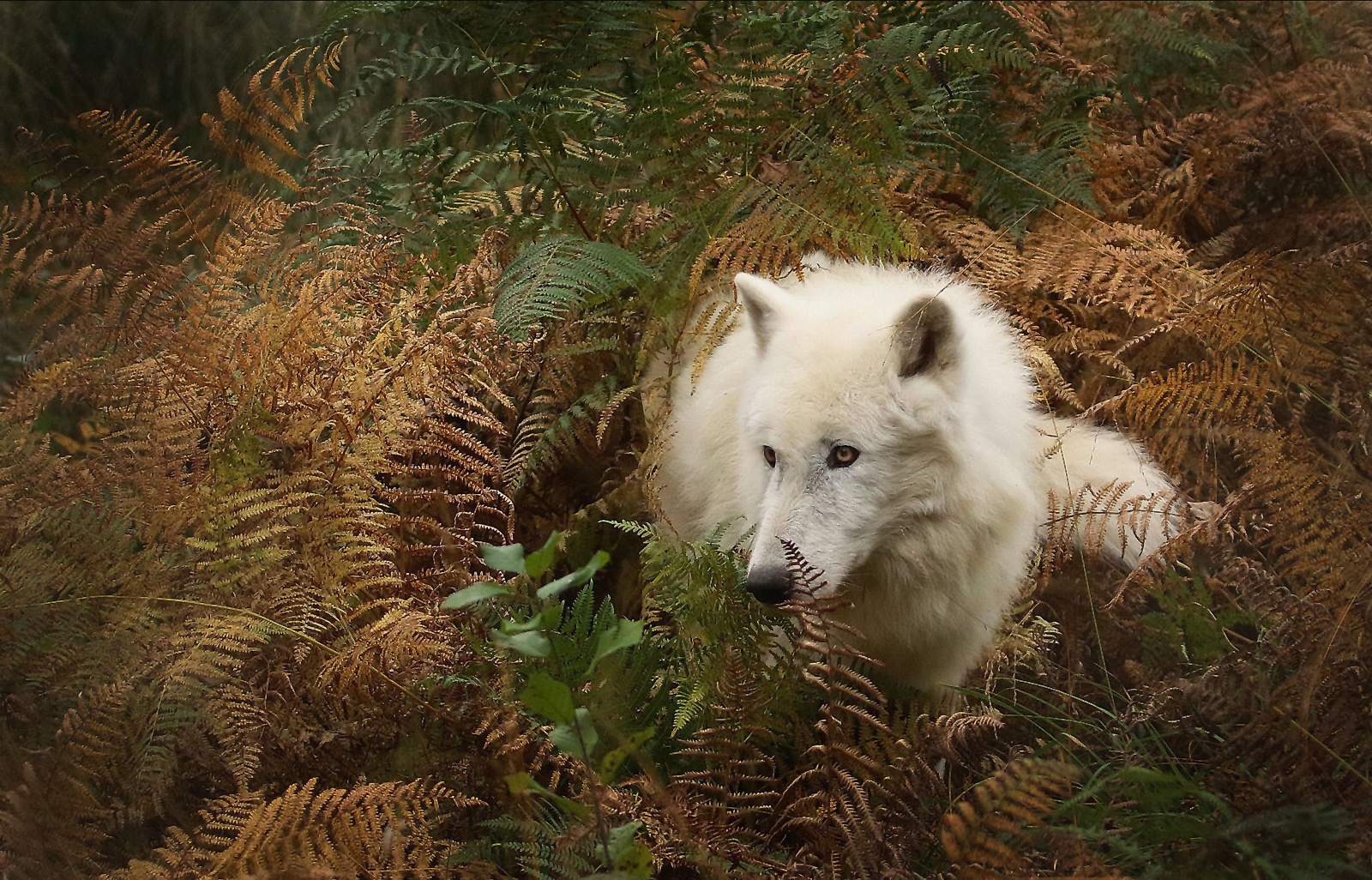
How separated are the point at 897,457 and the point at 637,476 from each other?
43.1 inches

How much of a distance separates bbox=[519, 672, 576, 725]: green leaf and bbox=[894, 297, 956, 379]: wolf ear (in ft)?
5.01

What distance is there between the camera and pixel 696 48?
3.66 meters

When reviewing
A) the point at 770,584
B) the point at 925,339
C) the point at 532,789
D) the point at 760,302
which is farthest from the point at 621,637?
the point at 760,302

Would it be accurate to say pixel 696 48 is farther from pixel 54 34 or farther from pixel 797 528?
pixel 54 34

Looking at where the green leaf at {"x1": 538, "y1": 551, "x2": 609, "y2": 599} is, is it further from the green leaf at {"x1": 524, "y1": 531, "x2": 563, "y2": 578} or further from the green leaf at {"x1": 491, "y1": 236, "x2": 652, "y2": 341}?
the green leaf at {"x1": 491, "y1": 236, "x2": 652, "y2": 341}

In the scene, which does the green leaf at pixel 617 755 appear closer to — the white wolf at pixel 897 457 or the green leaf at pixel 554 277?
the white wolf at pixel 897 457

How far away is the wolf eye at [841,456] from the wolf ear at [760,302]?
0.53 metres

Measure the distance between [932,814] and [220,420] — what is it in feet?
8.10

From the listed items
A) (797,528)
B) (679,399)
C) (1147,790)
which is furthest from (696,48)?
(1147,790)

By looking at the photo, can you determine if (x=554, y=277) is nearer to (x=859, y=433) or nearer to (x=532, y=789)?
(x=859, y=433)

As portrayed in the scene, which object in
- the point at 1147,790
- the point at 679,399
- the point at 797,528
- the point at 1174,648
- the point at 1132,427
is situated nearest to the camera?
the point at 1147,790

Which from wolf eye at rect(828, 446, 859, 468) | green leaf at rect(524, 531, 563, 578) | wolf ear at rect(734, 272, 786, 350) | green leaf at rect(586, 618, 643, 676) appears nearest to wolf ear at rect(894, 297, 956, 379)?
wolf eye at rect(828, 446, 859, 468)

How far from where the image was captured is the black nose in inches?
102

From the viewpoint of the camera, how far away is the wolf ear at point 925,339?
271cm
